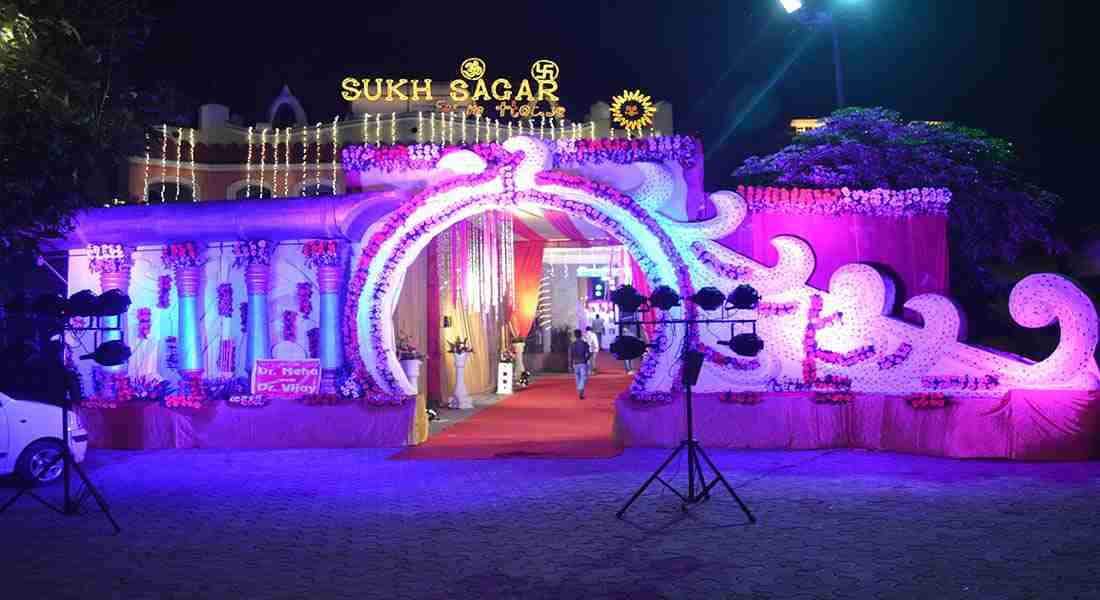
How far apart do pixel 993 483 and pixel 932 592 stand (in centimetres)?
400

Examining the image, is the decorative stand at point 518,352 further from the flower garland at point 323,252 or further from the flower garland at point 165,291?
the flower garland at point 165,291

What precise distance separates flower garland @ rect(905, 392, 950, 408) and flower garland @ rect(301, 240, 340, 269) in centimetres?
782

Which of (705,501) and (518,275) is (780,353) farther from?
(518,275)

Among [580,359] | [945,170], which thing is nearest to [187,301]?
[580,359]

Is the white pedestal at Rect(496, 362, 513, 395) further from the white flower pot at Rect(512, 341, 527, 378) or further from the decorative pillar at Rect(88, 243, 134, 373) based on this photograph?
the decorative pillar at Rect(88, 243, 134, 373)

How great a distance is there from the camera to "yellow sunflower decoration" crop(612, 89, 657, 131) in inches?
1032

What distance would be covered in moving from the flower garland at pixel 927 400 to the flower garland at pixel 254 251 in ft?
28.9

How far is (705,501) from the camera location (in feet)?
26.1

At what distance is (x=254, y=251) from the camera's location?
493 inches

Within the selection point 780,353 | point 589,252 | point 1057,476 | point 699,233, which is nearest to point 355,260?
point 699,233

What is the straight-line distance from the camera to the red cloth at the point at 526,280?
21.2 metres

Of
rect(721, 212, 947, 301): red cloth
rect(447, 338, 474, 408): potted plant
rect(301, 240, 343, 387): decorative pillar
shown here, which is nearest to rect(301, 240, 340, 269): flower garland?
rect(301, 240, 343, 387): decorative pillar

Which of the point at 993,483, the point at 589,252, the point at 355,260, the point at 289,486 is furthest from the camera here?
the point at 589,252

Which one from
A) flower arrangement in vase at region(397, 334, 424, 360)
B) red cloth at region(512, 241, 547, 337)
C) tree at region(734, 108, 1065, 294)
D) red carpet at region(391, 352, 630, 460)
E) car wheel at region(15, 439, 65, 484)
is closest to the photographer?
car wheel at region(15, 439, 65, 484)
